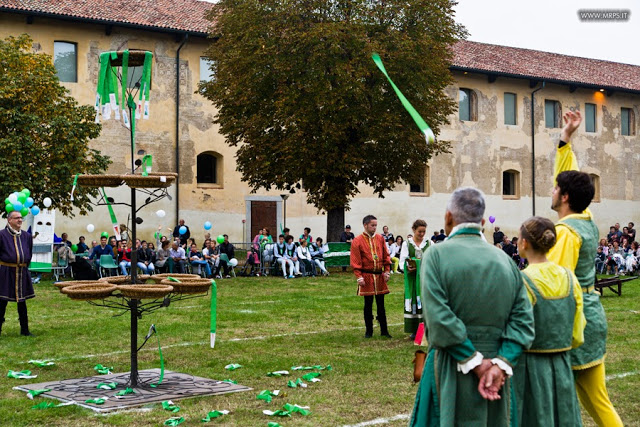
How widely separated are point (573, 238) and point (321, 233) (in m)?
33.7

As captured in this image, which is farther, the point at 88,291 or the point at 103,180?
the point at 103,180

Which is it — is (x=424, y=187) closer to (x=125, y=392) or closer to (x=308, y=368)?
(x=308, y=368)

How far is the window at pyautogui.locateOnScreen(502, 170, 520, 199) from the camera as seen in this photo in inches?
1780

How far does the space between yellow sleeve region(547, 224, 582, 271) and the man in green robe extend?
0.91 meters

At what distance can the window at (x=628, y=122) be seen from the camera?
49.7 meters

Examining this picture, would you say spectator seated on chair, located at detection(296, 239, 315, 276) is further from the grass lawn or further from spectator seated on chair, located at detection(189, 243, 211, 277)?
the grass lawn

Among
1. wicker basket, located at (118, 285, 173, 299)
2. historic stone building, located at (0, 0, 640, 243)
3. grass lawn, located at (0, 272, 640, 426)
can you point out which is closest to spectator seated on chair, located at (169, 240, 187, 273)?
grass lawn, located at (0, 272, 640, 426)

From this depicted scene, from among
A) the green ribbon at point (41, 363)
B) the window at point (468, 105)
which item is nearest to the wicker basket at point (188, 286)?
the green ribbon at point (41, 363)

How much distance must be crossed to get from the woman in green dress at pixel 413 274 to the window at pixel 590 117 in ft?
127

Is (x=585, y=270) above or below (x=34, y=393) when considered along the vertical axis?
above

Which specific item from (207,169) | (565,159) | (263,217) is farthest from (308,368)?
(207,169)

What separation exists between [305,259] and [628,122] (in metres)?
30.8

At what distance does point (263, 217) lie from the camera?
3744 centimetres

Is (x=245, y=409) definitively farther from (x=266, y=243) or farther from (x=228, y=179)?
(x=228, y=179)
